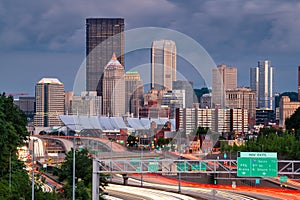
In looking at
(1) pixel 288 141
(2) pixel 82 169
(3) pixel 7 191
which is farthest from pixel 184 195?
(1) pixel 288 141

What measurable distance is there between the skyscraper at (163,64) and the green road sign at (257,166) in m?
103

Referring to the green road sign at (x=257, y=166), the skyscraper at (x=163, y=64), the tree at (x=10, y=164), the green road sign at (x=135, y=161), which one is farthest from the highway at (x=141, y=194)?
the skyscraper at (x=163, y=64)

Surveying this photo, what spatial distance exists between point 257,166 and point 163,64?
111 m

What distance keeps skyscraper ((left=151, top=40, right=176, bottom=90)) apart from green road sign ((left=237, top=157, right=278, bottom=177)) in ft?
337

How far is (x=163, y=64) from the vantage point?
164000mm

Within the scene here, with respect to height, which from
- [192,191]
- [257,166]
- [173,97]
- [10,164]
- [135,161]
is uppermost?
[173,97]

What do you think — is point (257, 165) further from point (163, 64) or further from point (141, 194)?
point (163, 64)

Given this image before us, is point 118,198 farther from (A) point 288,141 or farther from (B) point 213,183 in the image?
(A) point 288,141

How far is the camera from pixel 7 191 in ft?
174

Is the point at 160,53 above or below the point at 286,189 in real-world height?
above

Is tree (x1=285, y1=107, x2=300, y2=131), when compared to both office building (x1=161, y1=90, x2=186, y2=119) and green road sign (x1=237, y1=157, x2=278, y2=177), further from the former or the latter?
green road sign (x1=237, y1=157, x2=278, y2=177)

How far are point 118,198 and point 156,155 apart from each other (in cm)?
5895

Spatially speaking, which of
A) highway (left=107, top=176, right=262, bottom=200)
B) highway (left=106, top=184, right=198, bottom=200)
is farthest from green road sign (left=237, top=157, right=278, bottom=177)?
highway (left=106, top=184, right=198, bottom=200)

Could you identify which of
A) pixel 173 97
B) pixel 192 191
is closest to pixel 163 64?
pixel 173 97
